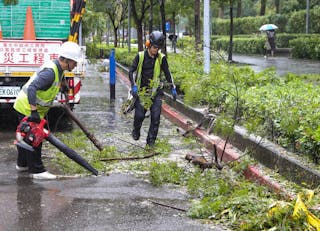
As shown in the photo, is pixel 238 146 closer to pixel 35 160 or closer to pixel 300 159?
pixel 300 159

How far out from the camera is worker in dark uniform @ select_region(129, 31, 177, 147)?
358 inches

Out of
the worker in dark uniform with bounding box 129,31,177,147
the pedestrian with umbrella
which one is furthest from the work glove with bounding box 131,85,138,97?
the pedestrian with umbrella

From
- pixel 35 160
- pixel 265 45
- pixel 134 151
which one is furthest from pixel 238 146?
pixel 265 45

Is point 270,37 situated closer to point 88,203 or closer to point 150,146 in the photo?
point 150,146

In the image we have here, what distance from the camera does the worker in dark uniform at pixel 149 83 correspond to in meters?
9.09

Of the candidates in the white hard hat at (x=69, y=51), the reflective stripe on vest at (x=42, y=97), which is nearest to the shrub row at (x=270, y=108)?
the white hard hat at (x=69, y=51)

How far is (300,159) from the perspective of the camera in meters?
6.64

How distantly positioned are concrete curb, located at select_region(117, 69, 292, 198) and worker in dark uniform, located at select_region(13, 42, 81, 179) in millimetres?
2053

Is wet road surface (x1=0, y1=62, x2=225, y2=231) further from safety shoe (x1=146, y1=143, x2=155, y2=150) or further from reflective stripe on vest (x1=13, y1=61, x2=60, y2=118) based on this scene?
reflective stripe on vest (x1=13, y1=61, x2=60, y2=118)

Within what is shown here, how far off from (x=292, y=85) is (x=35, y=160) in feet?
15.0

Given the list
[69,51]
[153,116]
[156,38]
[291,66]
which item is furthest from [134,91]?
[291,66]

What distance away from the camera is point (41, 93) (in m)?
7.45

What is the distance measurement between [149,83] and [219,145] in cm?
135

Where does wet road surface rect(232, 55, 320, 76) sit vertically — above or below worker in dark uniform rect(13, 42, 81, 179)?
below
